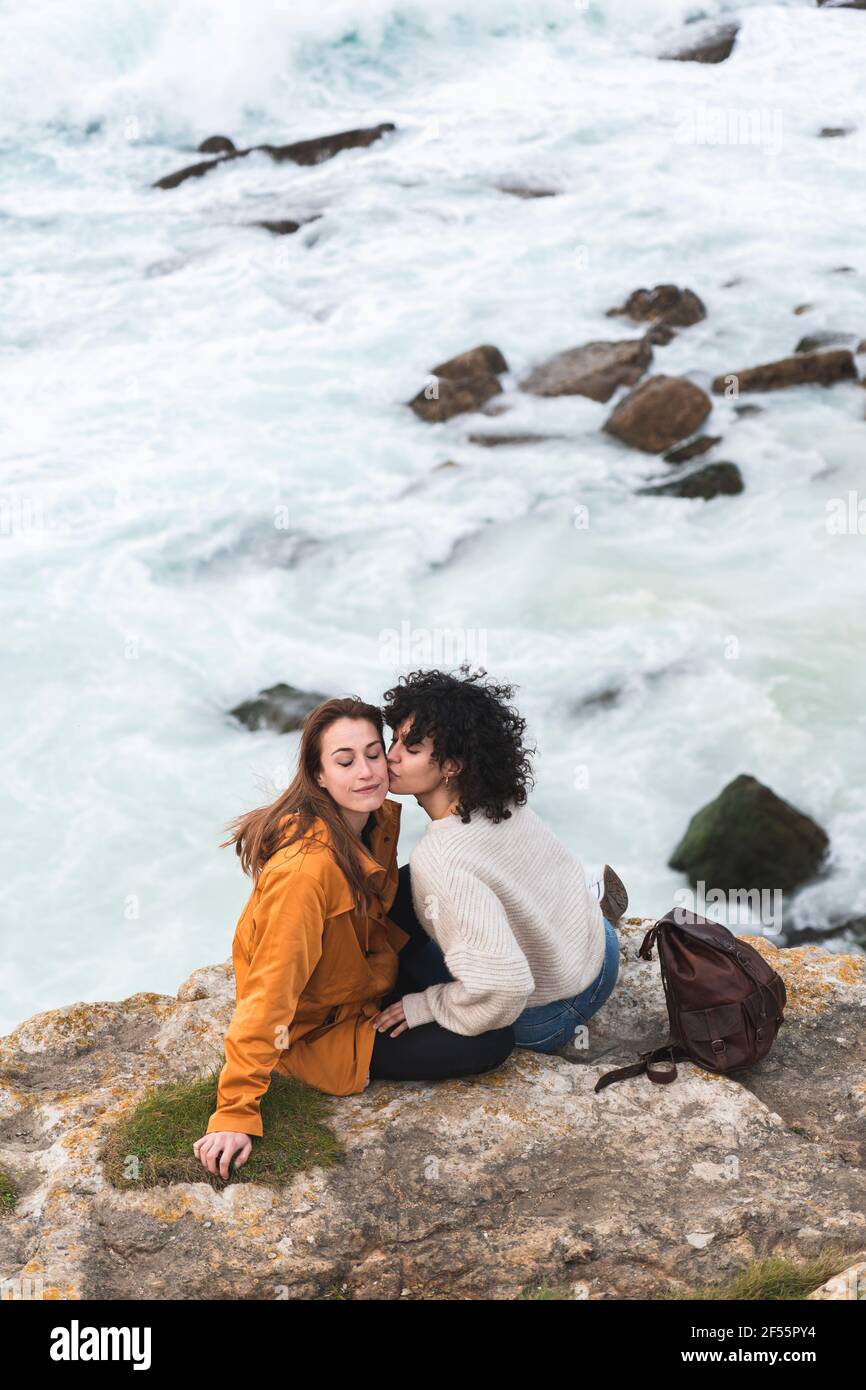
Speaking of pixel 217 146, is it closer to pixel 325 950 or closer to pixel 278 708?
pixel 278 708

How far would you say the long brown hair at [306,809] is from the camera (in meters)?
3.68

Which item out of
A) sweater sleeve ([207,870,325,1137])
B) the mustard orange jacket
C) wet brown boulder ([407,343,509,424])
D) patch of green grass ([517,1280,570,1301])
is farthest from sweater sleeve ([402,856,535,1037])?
wet brown boulder ([407,343,509,424])

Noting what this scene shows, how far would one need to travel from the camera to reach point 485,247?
19.8 meters

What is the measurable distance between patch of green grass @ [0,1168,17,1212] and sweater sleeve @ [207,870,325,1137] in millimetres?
537

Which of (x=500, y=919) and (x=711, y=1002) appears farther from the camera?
(x=711, y=1002)

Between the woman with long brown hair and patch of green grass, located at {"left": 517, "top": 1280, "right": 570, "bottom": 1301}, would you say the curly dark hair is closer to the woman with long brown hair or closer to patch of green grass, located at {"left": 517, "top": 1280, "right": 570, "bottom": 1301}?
the woman with long brown hair

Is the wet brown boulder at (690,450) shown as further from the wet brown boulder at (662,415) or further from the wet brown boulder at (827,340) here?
the wet brown boulder at (827,340)

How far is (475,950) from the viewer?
3.50 m

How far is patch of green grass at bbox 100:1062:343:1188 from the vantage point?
3.42 meters

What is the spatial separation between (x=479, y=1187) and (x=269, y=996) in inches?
30.2

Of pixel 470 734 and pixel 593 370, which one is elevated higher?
pixel 470 734

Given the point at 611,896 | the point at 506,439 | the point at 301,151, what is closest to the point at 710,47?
the point at 301,151

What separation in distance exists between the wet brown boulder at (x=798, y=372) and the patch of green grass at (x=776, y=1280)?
1328cm
